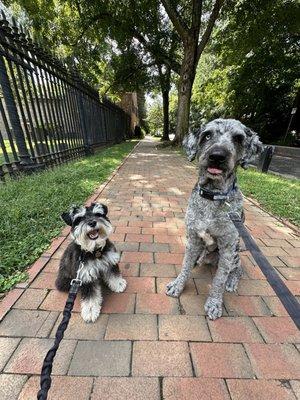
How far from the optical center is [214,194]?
2.22 metres

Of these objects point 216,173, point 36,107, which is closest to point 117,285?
point 216,173

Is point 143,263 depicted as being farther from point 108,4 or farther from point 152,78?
point 152,78

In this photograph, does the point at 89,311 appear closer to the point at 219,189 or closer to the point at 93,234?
the point at 93,234

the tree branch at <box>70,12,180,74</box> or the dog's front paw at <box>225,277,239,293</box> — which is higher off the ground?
the tree branch at <box>70,12,180,74</box>

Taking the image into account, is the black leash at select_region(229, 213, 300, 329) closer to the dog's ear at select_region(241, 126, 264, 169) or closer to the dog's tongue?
the dog's tongue

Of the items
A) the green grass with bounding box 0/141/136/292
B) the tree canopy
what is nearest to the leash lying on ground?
the green grass with bounding box 0/141/136/292

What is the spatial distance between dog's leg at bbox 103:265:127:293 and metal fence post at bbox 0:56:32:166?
470 cm

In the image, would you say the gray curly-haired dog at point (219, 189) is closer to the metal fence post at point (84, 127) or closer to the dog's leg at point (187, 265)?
the dog's leg at point (187, 265)

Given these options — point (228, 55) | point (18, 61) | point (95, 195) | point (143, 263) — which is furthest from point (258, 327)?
point (228, 55)

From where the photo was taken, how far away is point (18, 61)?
18.9 ft

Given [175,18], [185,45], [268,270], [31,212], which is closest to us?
[268,270]

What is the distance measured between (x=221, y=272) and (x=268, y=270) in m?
0.88

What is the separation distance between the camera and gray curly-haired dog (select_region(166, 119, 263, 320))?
2133 millimetres

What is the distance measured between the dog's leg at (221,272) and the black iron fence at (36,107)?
4.95 metres
